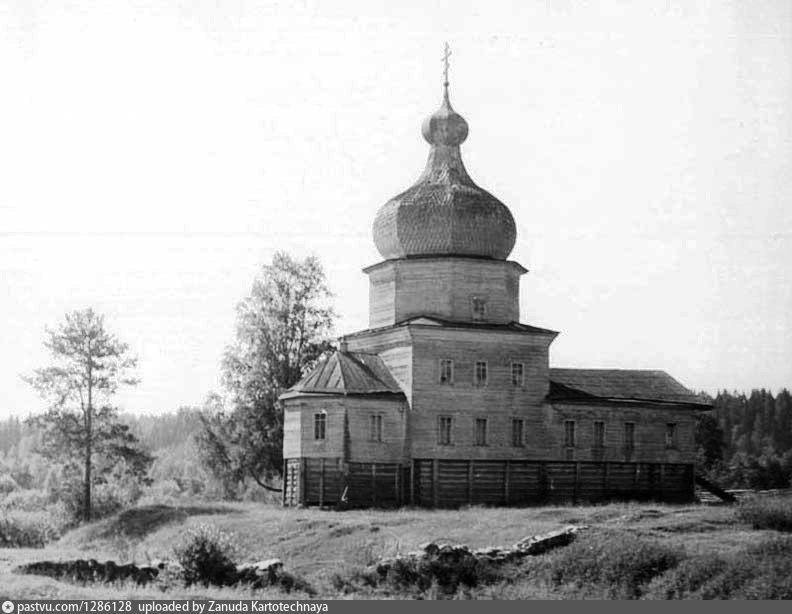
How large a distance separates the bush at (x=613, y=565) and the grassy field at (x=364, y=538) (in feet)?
0.16

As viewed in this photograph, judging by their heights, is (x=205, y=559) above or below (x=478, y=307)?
below

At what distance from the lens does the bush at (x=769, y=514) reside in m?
28.1

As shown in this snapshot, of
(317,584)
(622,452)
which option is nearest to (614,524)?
(317,584)

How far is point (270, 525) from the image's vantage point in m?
34.6

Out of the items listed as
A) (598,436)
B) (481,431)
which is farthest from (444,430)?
(598,436)

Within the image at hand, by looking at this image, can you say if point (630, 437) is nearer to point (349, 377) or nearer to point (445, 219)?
point (445, 219)

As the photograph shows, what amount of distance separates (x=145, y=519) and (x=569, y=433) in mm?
15379

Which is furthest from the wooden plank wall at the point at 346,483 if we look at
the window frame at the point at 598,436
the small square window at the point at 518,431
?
the window frame at the point at 598,436

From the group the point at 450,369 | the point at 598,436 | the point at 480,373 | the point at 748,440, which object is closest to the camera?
the point at 450,369

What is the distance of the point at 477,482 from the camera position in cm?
4175

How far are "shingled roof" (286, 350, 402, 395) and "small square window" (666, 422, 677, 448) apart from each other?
36.6ft

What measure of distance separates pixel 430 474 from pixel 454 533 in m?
11.0

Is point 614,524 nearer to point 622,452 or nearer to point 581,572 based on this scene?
point 581,572

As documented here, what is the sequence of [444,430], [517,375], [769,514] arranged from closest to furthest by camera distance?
[769,514] → [444,430] → [517,375]
